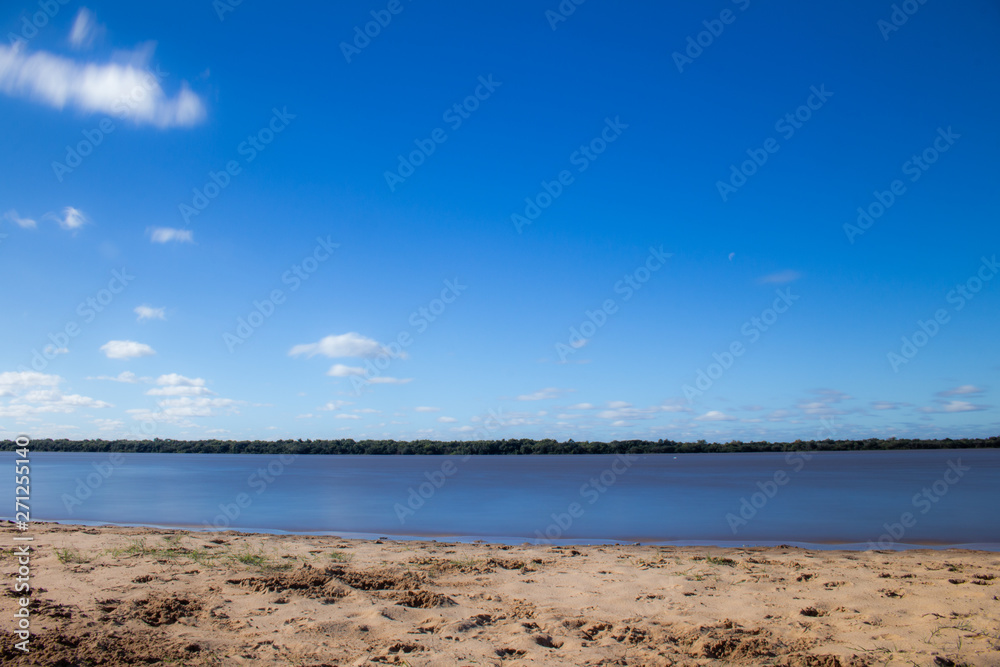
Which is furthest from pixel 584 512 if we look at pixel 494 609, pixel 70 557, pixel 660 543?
pixel 70 557

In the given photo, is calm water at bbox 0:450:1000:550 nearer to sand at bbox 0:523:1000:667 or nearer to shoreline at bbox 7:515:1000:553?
shoreline at bbox 7:515:1000:553

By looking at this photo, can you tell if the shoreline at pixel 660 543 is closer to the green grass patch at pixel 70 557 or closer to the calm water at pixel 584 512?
the calm water at pixel 584 512

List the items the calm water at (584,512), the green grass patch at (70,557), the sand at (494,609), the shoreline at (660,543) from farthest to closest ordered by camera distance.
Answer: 1. the calm water at (584,512)
2. the shoreline at (660,543)
3. the green grass patch at (70,557)
4. the sand at (494,609)

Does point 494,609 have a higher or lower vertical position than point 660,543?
higher

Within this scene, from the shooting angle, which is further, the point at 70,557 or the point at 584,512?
the point at 584,512

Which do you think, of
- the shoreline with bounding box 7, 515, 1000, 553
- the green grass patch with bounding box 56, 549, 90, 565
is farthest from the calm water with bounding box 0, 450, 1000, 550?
the green grass patch with bounding box 56, 549, 90, 565

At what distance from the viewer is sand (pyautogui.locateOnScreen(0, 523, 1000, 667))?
473cm

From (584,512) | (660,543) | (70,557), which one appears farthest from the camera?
(584,512)

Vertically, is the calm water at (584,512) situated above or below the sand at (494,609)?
below

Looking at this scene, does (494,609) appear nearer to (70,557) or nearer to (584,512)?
(70,557)

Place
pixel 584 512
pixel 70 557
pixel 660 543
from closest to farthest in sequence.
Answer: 1. pixel 70 557
2. pixel 660 543
3. pixel 584 512

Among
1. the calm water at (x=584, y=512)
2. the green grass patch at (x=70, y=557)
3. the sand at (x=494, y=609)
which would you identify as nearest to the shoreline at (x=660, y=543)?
the calm water at (x=584, y=512)

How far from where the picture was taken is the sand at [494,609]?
473 centimetres

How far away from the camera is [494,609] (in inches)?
236
